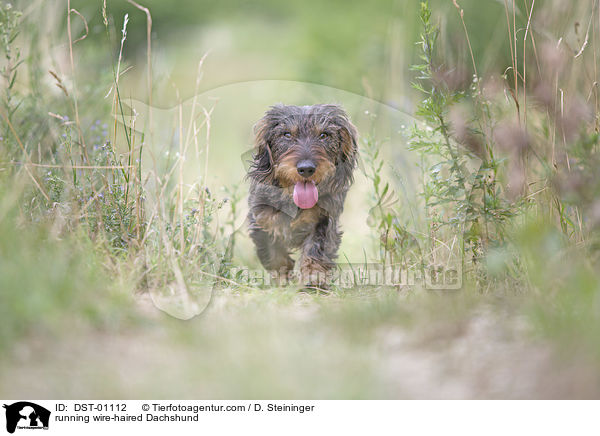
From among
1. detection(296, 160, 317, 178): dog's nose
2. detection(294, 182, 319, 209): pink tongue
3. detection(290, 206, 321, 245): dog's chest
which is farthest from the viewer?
detection(290, 206, 321, 245): dog's chest

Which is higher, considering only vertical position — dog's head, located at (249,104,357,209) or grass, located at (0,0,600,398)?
dog's head, located at (249,104,357,209)

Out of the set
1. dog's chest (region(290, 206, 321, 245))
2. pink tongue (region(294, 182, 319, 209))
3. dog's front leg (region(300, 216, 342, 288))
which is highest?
pink tongue (region(294, 182, 319, 209))

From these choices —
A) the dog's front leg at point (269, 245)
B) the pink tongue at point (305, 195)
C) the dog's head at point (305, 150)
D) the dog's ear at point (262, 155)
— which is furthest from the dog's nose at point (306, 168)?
the dog's front leg at point (269, 245)

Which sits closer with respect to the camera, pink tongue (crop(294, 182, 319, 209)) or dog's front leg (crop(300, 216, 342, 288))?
pink tongue (crop(294, 182, 319, 209))

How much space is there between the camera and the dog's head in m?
4.20

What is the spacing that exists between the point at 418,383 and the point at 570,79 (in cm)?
240

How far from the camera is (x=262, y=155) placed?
4.53 meters
